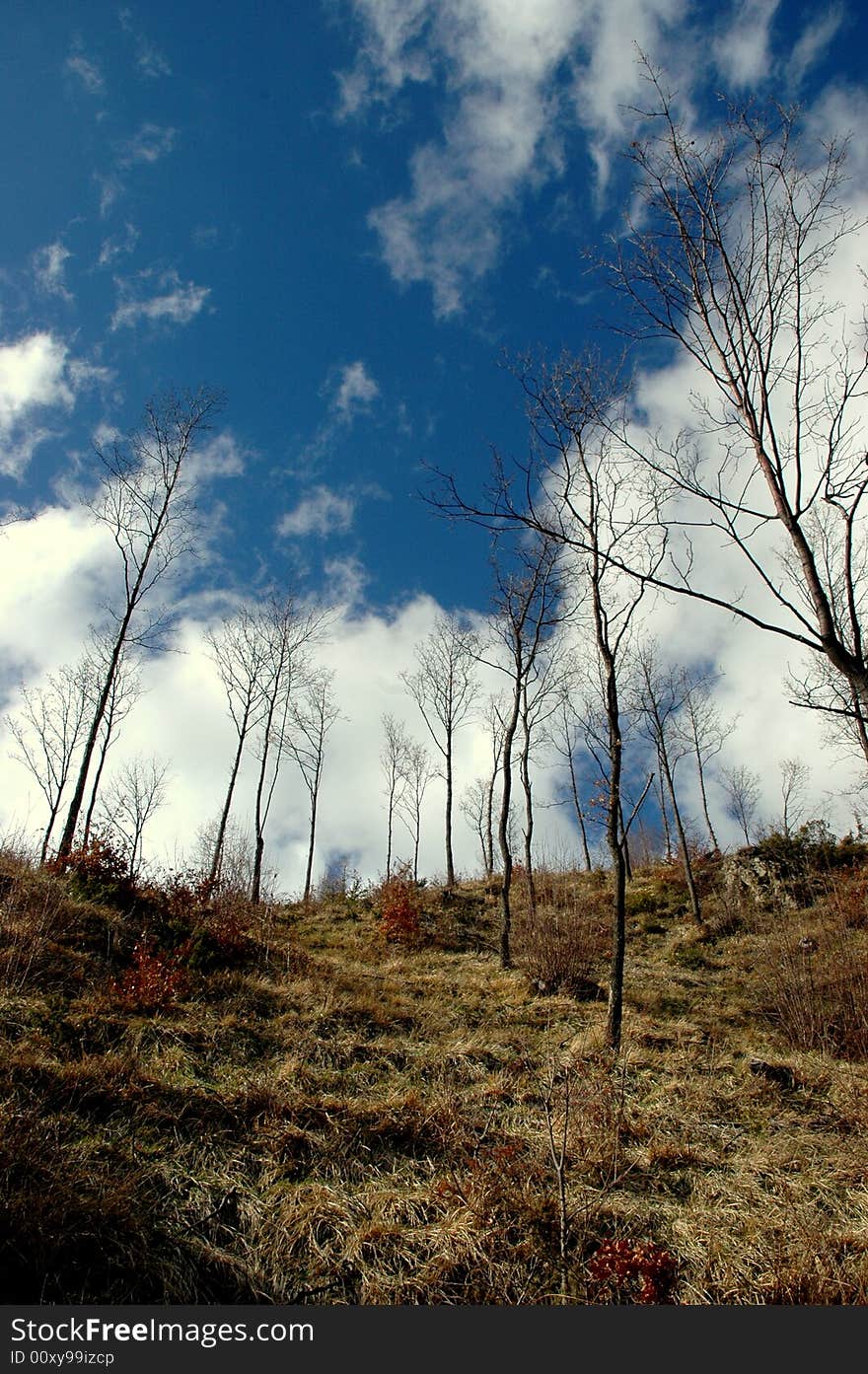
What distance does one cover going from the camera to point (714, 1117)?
6.56 meters

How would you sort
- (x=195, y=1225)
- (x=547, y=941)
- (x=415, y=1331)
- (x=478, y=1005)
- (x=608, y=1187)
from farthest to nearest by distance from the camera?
1. (x=547, y=941)
2. (x=478, y=1005)
3. (x=608, y=1187)
4. (x=195, y=1225)
5. (x=415, y=1331)

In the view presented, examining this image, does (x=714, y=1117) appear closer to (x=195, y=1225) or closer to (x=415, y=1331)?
(x=415, y=1331)

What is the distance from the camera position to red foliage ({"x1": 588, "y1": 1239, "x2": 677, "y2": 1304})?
151 inches

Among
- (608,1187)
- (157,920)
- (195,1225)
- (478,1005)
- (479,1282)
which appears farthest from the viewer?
(157,920)

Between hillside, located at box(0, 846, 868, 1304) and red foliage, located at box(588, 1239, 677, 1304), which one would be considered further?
hillside, located at box(0, 846, 868, 1304)

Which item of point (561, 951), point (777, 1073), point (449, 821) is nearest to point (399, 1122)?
point (777, 1073)

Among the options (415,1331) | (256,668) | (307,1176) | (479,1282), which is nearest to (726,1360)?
(479,1282)

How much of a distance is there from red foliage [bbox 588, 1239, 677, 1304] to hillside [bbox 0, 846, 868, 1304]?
1cm

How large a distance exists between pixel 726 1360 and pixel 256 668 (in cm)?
2421

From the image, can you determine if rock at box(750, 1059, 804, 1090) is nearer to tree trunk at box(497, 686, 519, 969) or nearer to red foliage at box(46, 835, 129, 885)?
tree trunk at box(497, 686, 519, 969)

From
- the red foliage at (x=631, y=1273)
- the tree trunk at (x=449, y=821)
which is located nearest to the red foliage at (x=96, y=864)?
the red foliage at (x=631, y=1273)

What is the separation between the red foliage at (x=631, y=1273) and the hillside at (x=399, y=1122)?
1cm

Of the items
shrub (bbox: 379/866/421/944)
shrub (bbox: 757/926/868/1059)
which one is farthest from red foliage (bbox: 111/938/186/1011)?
shrub (bbox: 757/926/868/1059)

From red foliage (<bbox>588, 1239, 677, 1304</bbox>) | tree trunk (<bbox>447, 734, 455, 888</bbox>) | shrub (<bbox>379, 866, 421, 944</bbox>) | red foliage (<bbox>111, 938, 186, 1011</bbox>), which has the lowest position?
red foliage (<bbox>588, 1239, 677, 1304</bbox>)
